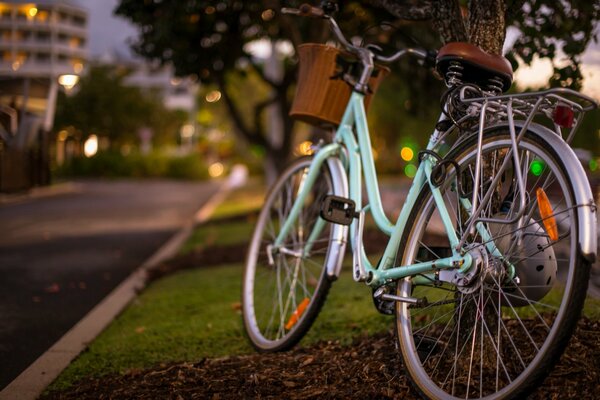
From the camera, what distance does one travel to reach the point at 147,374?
3600 millimetres

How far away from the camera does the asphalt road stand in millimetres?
5188

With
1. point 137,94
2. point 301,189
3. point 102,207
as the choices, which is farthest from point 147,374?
point 137,94

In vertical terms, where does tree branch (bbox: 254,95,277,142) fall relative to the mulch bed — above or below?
above

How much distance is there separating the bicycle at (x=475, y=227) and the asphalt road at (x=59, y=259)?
2098mm

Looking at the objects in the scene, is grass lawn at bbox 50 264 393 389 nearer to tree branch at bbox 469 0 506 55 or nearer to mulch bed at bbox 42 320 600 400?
mulch bed at bbox 42 320 600 400

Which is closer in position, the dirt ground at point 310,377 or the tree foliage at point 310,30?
the dirt ground at point 310,377

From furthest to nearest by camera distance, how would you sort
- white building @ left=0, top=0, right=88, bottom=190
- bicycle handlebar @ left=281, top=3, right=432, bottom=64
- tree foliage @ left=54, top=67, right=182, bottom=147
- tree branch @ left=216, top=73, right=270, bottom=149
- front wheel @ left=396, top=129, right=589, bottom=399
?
tree foliage @ left=54, top=67, right=182, bottom=147
white building @ left=0, top=0, right=88, bottom=190
tree branch @ left=216, top=73, right=270, bottom=149
bicycle handlebar @ left=281, top=3, right=432, bottom=64
front wheel @ left=396, top=129, right=589, bottom=399

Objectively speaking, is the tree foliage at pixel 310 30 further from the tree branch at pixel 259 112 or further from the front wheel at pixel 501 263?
the front wheel at pixel 501 263

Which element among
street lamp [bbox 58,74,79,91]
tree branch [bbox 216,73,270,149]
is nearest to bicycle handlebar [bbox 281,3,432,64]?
tree branch [bbox 216,73,270,149]

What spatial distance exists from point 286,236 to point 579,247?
7.51 ft

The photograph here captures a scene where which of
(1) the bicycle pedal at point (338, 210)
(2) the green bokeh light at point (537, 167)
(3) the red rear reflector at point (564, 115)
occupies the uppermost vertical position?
(3) the red rear reflector at point (564, 115)

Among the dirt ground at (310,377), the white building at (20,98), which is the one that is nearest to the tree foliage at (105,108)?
the white building at (20,98)

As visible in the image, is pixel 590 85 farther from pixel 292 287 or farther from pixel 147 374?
pixel 147 374

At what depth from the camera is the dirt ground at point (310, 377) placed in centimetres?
291
